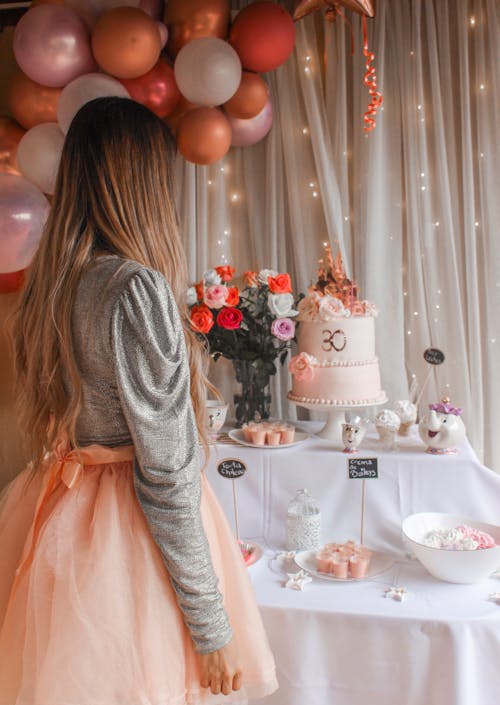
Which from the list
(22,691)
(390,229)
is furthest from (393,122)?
(22,691)

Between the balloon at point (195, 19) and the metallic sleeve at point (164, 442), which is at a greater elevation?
the balloon at point (195, 19)

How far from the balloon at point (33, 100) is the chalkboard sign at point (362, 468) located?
1685 millimetres

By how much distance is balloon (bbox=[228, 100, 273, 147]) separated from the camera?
7.85ft

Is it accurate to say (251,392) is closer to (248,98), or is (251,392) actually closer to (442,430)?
(442,430)

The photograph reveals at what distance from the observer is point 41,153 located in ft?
7.34

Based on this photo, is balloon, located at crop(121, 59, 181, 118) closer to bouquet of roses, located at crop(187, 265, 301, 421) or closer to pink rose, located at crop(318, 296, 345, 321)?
bouquet of roses, located at crop(187, 265, 301, 421)

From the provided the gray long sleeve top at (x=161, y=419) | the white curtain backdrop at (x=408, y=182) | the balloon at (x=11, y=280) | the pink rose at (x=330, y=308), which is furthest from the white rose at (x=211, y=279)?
the gray long sleeve top at (x=161, y=419)

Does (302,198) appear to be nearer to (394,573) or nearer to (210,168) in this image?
(210,168)

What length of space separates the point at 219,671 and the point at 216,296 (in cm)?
124

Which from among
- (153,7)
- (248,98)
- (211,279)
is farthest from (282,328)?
(153,7)

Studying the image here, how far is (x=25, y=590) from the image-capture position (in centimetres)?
109

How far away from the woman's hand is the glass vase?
1.23 m

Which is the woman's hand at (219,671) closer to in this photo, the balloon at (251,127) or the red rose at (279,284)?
the red rose at (279,284)

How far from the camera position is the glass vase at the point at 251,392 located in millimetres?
2229
